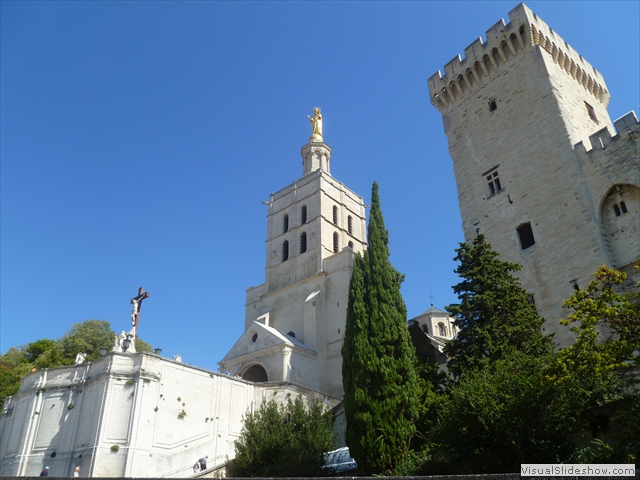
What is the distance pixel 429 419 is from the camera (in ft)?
51.7

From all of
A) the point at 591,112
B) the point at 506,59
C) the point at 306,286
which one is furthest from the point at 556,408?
the point at 306,286

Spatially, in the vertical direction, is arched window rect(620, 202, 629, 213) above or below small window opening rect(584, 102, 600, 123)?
below

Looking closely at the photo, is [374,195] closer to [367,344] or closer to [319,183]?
[367,344]

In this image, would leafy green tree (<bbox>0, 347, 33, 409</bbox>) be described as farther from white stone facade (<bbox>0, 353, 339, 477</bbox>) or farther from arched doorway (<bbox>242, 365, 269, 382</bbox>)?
arched doorway (<bbox>242, 365, 269, 382</bbox>)

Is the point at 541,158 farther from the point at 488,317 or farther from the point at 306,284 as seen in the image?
the point at 306,284

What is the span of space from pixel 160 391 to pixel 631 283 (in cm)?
1916

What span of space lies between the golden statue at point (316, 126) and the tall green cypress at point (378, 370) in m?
27.9

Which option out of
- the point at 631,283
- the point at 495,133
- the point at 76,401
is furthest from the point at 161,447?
the point at 495,133

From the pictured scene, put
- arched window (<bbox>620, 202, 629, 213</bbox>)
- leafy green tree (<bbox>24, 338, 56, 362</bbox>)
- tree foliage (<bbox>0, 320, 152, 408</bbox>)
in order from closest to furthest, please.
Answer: arched window (<bbox>620, 202, 629, 213</bbox>) < tree foliage (<bbox>0, 320, 152, 408</bbox>) < leafy green tree (<bbox>24, 338, 56, 362</bbox>)

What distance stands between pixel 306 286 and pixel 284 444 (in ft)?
60.4

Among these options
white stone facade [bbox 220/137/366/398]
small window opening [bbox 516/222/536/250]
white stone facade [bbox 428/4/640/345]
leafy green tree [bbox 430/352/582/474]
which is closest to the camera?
leafy green tree [bbox 430/352/582/474]

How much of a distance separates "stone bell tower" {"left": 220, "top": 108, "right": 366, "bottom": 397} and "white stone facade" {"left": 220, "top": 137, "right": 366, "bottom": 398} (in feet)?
0.19

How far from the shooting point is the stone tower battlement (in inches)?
974

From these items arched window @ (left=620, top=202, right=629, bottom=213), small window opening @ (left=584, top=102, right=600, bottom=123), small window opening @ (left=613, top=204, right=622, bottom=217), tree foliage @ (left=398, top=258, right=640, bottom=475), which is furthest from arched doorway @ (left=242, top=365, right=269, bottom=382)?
small window opening @ (left=584, top=102, right=600, bottom=123)
